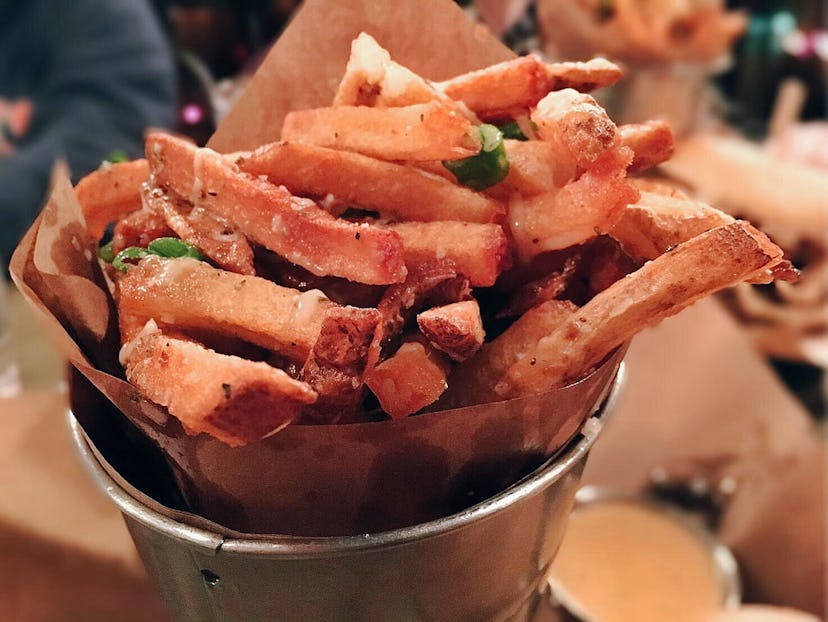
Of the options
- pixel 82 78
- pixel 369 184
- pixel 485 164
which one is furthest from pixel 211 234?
pixel 82 78

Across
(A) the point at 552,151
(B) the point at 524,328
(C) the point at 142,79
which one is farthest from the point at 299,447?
(C) the point at 142,79

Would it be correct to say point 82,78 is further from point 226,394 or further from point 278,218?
point 226,394

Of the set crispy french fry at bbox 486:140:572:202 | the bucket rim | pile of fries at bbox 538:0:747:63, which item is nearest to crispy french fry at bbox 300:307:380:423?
the bucket rim

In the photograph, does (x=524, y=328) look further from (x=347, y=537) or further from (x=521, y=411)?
(x=347, y=537)

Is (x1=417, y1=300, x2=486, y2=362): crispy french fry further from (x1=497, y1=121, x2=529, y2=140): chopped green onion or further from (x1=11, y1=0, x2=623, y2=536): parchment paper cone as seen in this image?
(x1=497, y1=121, x2=529, y2=140): chopped green onion

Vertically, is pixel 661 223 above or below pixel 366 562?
above

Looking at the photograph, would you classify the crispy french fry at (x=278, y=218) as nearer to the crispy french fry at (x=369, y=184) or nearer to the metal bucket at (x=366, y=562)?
the crispy french fry at (x=369, y=184)
